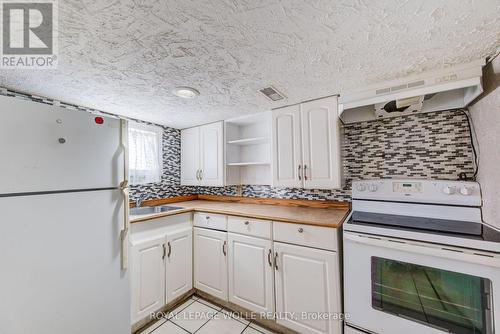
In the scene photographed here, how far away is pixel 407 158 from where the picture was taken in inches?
66.2

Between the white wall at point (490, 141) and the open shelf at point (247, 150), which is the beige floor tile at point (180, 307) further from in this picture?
the white wall at point (490, 141)

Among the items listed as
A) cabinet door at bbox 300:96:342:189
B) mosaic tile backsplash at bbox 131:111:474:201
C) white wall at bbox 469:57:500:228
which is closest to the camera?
white wall at bbox 469:57:500:228

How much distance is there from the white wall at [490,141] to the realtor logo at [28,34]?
89.9 inches

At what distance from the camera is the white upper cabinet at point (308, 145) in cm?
174

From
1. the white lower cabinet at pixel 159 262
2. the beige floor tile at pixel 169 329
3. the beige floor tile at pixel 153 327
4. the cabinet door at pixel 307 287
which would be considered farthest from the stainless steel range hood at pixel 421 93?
the beige floor tile at pixel 153 327

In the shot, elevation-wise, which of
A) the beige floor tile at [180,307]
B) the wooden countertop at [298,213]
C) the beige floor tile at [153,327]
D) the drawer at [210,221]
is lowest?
the beige floor tile at [180,307]

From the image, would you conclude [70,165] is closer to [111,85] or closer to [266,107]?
[111,85]

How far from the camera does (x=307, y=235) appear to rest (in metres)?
1.51

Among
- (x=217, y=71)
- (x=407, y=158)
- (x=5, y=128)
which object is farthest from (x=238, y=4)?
(x=407, y=158)

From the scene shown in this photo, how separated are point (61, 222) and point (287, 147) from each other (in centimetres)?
176

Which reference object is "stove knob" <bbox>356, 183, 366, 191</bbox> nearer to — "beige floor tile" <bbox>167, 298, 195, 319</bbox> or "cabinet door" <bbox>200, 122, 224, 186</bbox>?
"cabinet door" <bbox>200, 122, 224, 186</bbox>

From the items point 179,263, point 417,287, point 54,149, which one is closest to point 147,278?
point 179,263

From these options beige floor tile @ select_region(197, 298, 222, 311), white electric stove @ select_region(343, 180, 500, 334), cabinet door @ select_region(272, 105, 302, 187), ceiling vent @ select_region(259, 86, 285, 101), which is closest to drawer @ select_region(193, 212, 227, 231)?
cabinet door @ select_region(272, 105, 302, 187)

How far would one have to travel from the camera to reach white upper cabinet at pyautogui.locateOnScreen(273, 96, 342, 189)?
1.74 metres
